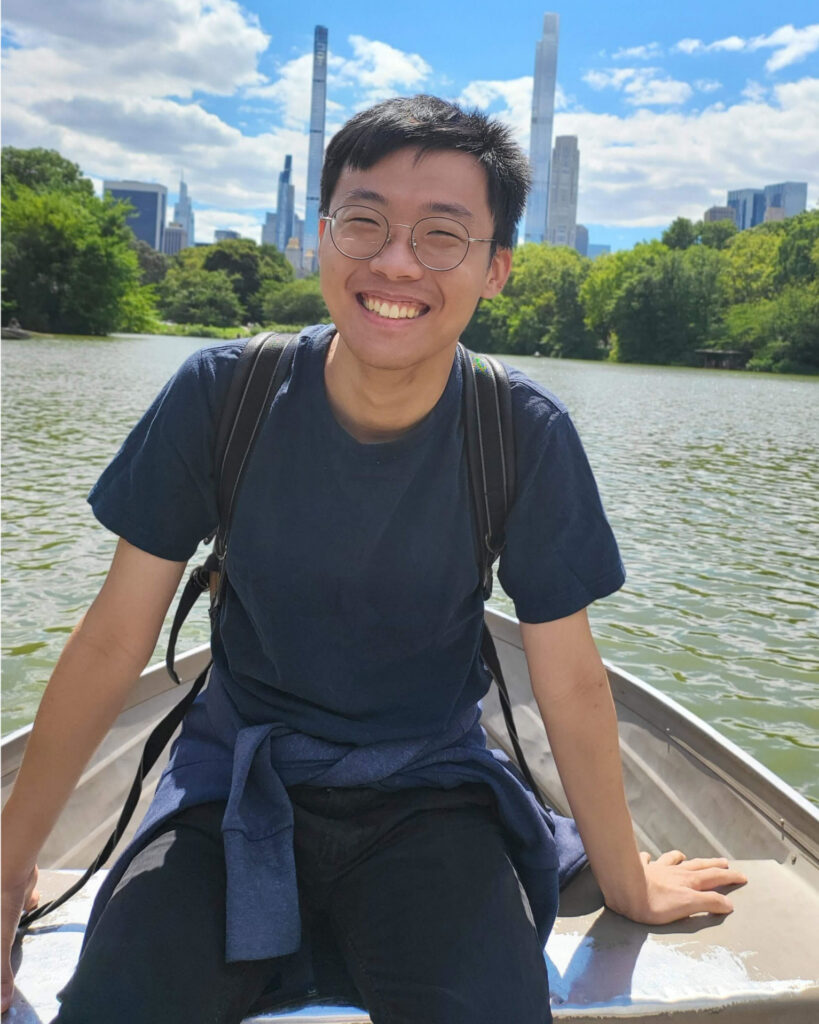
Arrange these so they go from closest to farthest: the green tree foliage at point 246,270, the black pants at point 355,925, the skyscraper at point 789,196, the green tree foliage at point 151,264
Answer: the black pants at point 355,925 < the green tree foliage at point 246,270 < the green tree foliage at point 151,264 < the skyscraper at point 789,196

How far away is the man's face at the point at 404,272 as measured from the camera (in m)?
1.37

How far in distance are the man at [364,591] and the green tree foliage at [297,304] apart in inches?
2663

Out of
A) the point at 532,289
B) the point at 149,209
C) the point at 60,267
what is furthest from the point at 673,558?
the point at 149,209

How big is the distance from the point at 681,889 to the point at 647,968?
175 millimetres

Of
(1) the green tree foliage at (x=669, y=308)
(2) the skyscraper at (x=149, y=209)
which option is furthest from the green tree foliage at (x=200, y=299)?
(2) the skyscraper at (x=149, y=209)

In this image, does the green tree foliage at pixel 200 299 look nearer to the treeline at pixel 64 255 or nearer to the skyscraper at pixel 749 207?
the treeline at pixel 64 255

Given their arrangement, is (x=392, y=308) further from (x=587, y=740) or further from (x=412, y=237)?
(x=587, y=740)

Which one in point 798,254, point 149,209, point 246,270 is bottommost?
point 246,270

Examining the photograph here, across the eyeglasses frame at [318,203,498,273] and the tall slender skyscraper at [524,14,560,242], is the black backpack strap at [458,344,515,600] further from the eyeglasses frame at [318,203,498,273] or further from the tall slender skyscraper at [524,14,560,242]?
the tall slender skyscraper at [524,14,560,242]

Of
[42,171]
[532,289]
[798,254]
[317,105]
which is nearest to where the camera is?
[42,171]

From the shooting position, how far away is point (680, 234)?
6206 centimetres

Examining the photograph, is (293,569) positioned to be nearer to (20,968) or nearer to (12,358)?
(20,968)

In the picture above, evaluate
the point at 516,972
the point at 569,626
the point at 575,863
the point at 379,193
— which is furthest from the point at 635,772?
the point at 379,193

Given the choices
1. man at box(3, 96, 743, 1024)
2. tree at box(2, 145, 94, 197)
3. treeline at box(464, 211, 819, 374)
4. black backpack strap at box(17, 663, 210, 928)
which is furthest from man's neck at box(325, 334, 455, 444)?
tree at box(2, 145, 94, 197)
